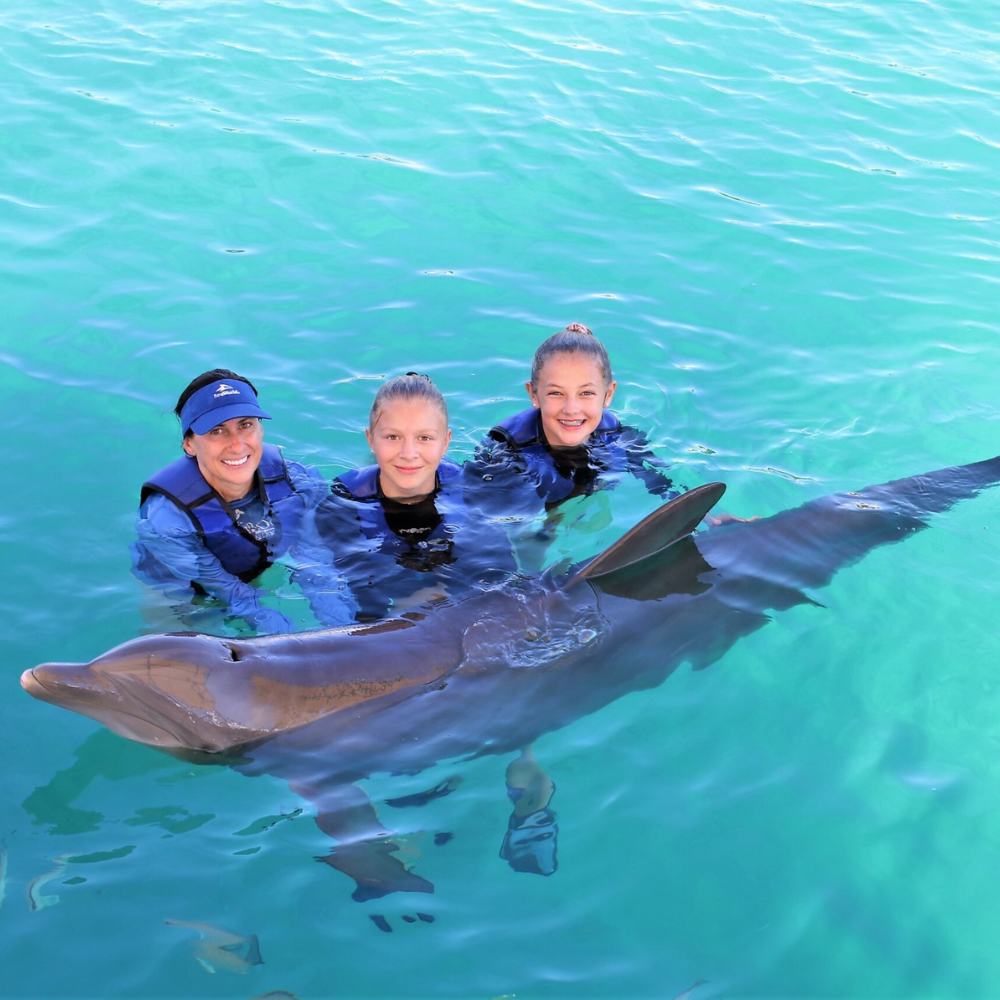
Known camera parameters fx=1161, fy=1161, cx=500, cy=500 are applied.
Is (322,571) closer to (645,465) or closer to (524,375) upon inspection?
(645,465)

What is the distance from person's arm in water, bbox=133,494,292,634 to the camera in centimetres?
603

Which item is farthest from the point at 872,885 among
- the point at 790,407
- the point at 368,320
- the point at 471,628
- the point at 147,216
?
the point at 147,216

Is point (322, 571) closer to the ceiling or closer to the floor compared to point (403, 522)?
closer to the floor

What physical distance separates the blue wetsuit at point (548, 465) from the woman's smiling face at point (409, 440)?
2.06ft

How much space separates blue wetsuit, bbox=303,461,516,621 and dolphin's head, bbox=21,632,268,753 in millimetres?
1361

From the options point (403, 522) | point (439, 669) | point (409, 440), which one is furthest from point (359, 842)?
point (409, 440)

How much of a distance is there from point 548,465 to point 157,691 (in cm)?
324

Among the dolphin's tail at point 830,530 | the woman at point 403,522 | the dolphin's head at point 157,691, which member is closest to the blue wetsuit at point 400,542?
the woman at point 403,522

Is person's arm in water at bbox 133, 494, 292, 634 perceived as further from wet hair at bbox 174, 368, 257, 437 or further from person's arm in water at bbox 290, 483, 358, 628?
wet hair at bbox 174, 368, 257, 437

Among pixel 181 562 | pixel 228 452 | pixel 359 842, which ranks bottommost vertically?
pixel 359 842

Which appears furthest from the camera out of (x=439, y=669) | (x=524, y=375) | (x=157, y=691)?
(x=524, y=375)

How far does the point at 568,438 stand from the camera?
7094 mm

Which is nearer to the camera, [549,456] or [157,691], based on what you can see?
[157,691]

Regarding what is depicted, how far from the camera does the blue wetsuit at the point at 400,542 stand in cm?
614
